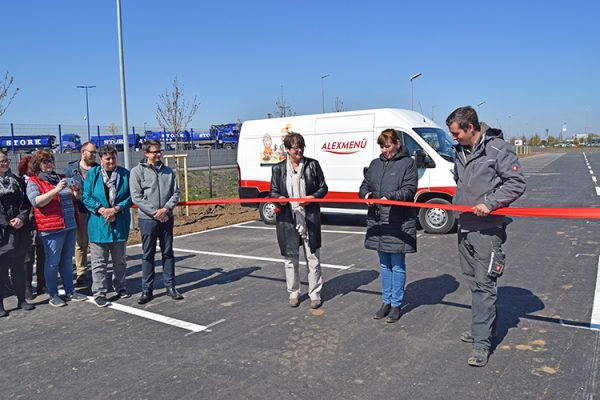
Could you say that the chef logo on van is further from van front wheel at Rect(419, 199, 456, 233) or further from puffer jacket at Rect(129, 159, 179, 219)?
puffer jacket at Rect(129, 159, 179, 219)

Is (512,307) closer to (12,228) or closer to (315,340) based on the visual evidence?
(315,340)

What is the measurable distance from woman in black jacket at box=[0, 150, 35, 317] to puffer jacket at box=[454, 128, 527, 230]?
15.8ft

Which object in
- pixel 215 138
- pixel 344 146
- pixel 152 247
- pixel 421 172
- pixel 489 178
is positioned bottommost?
pixel 152 247

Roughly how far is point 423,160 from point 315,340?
624cm

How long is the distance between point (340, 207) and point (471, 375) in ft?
23.8

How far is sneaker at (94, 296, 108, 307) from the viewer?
5.96 meters

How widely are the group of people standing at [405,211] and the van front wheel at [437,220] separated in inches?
200

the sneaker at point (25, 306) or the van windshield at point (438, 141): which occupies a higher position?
the van windshield at point (438, 141)

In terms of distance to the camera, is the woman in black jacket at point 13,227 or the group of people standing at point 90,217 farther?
the group of people standing at point 90,217

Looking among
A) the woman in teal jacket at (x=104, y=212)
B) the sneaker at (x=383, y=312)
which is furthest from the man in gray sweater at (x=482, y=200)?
the woman in teal jacket at (x=104, y=212)

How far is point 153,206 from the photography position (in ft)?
19.5

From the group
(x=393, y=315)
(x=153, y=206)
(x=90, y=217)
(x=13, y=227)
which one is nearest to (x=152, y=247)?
(x=153, y=206)

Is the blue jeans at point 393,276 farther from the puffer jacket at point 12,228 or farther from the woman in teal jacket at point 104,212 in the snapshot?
the puffer jacket at point 12,228

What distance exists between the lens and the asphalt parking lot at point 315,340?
376 cm
